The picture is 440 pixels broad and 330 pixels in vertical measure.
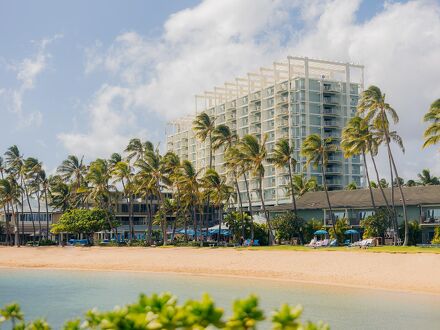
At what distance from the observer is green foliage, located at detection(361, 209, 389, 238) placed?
2744 inches

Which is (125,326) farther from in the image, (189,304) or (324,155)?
(324,155)

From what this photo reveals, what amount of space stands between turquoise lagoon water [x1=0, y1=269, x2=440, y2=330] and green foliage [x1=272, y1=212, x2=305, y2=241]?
25987 millimetres

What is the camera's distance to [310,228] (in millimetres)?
78562

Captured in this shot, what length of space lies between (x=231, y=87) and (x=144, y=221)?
48.6m

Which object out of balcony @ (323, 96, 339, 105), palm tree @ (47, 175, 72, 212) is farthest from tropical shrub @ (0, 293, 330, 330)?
balcony @ (323, 96, 339, 105)

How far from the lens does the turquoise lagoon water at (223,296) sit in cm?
2803

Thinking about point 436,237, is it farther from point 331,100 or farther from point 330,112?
point 331,100

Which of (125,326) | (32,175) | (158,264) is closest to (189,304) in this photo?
(125,326)

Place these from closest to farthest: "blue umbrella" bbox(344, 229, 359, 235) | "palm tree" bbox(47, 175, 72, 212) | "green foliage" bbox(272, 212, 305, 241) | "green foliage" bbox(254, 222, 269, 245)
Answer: "blue umbrella" bbox(344, 229, 359, 235)
"green foliage" bbox(272, 212, 305, 241)
"green foliage" bbox(254, 222, 269, 245)
"palm tree" bbox(47, 175, 72, 212)

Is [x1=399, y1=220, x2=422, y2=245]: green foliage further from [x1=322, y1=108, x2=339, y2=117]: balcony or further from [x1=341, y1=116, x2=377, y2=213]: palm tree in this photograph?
[x1=322, y1=108, x2=339, y2=117]: balcony

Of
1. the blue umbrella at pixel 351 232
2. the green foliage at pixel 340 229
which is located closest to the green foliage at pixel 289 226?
the green foliage at pixel 340 229

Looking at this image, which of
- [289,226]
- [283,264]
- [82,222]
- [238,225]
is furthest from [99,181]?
[283,264]

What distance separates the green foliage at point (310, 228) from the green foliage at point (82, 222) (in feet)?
108

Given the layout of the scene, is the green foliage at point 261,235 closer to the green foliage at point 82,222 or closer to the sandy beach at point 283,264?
the sandy beach at point 283,264
